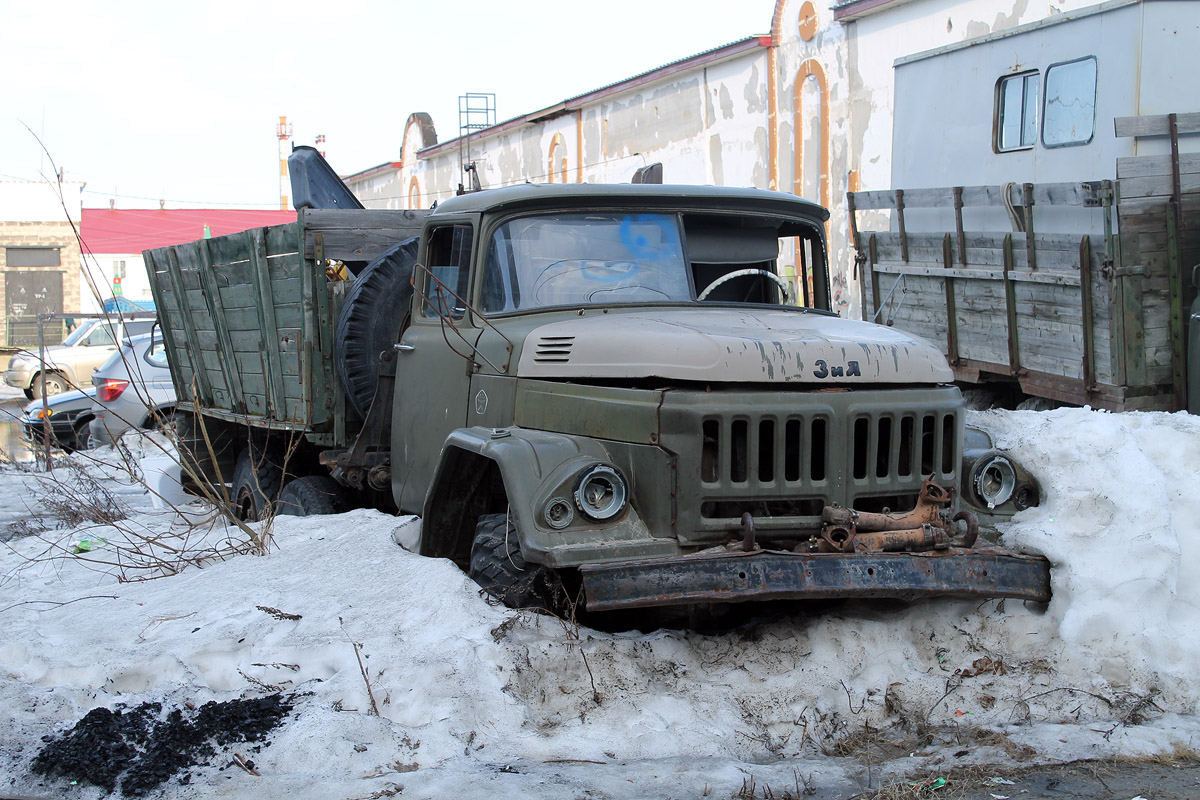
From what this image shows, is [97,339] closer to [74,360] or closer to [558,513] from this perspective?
[74,360]

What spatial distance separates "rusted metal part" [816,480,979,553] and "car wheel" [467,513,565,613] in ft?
3.35

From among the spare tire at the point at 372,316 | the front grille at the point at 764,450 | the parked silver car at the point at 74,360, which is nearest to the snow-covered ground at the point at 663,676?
the front grille at the point at 764,450

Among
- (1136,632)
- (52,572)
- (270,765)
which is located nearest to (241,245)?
(52,572)

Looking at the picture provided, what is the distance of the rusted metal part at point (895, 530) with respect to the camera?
4.20 metres

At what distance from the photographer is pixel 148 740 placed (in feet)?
12.2

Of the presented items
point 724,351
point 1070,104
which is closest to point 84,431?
point 1070,104

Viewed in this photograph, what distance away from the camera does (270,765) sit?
11.7ft

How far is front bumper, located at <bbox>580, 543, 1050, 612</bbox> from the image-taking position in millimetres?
3941

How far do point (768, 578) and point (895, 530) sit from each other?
23.9 inches

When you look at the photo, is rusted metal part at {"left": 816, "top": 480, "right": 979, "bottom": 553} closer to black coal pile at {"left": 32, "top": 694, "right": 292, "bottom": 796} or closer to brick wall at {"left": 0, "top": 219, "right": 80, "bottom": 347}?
black coal pile at {"left": 32, "top": 694, "right": 292, "bottom": 796}

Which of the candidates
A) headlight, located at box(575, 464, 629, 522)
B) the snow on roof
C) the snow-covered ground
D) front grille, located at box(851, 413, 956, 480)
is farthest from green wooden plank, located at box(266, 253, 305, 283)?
the snow on roof

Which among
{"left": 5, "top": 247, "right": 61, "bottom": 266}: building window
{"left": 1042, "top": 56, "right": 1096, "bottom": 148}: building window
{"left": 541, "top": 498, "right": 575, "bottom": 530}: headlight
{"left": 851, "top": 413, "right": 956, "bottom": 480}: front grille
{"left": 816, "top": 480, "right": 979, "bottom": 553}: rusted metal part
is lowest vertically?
{"left": 816, "top": 480, "right": 979, "bottom": 553}: rusted metal part

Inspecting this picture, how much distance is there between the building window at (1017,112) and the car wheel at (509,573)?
7.45 m

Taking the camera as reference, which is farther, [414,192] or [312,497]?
[414,192]
